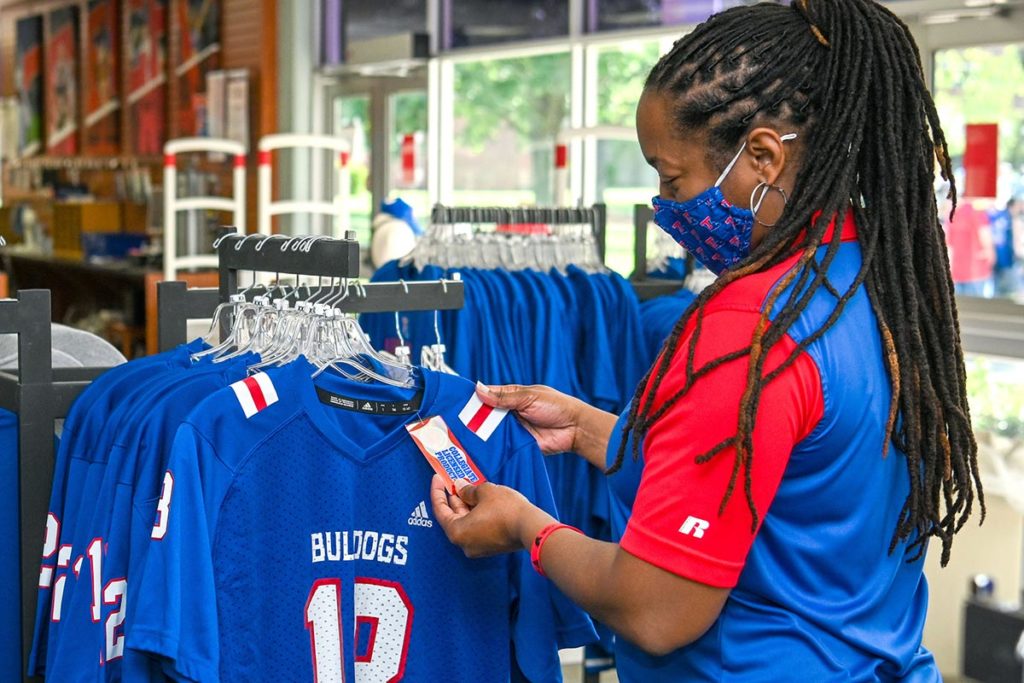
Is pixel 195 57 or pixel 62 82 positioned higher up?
pixel 62 82

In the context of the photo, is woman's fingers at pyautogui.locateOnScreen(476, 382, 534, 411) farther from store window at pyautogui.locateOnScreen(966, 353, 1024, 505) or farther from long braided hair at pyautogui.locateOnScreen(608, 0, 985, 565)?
store window at pyautogui.locateOnScreen(966, 353, 1024, 505)

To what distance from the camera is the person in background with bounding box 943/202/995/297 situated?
15.0 feet

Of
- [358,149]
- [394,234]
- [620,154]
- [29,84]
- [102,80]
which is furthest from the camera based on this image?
[29,84]

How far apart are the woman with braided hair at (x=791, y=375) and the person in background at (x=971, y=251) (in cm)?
335

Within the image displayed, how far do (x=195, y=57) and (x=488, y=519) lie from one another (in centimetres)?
899

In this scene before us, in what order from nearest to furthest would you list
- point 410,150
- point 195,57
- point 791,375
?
1. point 791,375
2. point 410,150
3. point 195,57

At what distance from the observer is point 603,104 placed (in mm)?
6512

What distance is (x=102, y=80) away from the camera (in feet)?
38.2

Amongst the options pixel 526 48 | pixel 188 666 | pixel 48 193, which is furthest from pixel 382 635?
pixel 48 193

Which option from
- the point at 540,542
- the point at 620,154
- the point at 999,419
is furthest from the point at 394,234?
the point at 540,542

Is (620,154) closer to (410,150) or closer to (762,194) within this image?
(410,150)

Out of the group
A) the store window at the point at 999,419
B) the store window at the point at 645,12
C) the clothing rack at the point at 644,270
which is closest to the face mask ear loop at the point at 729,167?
the clothing rack at the point at 644,270

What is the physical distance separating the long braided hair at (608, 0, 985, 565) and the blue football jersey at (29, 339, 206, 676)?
2.59ft

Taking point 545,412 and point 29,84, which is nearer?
point 545,412
